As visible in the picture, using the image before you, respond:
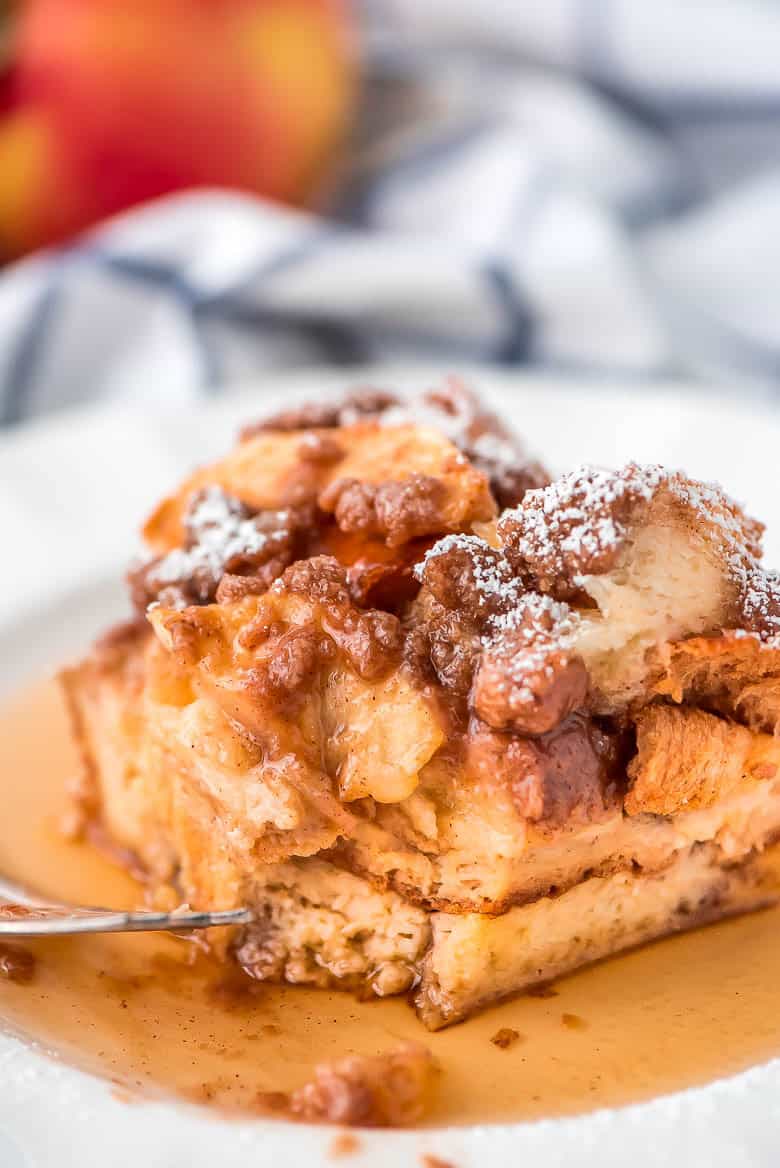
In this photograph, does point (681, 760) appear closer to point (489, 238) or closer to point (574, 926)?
point (574, 926)

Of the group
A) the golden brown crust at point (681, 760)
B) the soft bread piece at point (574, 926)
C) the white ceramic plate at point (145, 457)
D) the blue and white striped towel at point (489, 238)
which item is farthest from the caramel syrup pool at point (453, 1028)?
the blue and white striped towel at point (489, 238)

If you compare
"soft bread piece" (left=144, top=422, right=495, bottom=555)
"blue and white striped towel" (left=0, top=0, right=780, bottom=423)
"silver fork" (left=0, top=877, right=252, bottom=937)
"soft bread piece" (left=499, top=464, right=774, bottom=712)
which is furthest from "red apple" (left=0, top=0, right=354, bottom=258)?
"soft bread piece" (left=499, top=464, right=774, bottom=712)

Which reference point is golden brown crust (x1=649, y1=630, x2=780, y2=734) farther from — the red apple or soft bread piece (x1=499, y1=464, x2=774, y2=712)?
the red apple

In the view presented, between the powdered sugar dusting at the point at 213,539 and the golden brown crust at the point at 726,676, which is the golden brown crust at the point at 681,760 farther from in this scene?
the powdered sugar dusting at the point at 213,539

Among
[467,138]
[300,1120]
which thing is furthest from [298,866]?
[467,138]

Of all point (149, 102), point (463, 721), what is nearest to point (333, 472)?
point (463, 721)

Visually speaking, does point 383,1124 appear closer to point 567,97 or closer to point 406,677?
point 406,677
